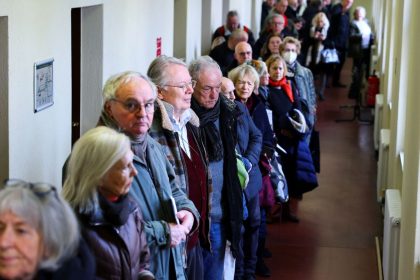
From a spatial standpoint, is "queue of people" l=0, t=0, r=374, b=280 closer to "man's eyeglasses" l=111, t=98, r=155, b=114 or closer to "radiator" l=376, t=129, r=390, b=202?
"man's eyeglasses" l=111, t=98, r=155, b=114

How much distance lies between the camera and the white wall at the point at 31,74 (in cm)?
622

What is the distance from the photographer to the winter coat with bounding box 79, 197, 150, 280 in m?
4.34

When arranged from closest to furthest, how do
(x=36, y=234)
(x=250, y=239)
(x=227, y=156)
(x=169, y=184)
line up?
(x=36, y=234), (x=169, y=184), (x=227, y=156), (x=250, y=239)

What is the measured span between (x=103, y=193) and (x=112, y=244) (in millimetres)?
216

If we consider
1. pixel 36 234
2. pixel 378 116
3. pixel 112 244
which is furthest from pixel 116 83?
pixel 378 116

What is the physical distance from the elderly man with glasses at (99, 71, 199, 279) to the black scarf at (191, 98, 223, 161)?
49.9 inches

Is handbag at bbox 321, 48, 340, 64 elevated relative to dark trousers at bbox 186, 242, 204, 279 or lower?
lower

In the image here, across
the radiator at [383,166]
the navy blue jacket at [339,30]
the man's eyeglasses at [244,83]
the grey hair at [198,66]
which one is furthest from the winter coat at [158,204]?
the navy blue jacket at [339,30]

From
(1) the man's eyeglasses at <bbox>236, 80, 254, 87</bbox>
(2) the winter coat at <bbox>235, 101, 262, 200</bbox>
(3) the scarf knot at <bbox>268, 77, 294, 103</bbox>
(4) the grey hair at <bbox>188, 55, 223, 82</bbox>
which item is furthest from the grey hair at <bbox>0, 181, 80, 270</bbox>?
(3) the scarf knot at <bbox>268, 77, 294, 103</bbox>

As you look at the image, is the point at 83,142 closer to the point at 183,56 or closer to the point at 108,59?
the point at 108,59

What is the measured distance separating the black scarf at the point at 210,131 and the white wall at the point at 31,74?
1.00 metres

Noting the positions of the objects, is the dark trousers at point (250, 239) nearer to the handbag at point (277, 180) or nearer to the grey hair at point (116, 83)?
the handbag at point (277, 180)

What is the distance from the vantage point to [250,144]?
316 inches

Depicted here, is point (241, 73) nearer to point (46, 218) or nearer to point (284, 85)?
point (284, 85)
